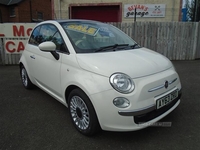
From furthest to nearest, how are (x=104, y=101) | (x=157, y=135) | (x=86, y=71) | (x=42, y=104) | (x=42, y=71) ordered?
(x=42, y=104) → (x=42, y=71) → (x=157, y=135) → (x=86, y=71) → (x=104, y=101)

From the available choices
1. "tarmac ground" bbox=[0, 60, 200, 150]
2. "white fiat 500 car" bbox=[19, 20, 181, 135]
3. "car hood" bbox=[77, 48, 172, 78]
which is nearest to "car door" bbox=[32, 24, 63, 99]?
A: "white fiat 500 car" bbox=[19, 20, 181, 135]

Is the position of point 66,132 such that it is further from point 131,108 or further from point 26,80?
point 26,80

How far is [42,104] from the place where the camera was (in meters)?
3.55

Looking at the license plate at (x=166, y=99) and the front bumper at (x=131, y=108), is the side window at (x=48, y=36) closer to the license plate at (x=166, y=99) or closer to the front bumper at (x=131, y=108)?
the front bumper at (x=131, y=108)

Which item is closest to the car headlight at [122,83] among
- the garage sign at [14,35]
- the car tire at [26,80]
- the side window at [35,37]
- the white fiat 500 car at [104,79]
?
the white fiat 500 car at [104,79]

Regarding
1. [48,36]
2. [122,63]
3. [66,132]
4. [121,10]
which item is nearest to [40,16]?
[121,10]

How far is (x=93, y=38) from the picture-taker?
288 cm

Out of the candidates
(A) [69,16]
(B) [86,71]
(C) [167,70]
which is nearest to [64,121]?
(B) [86,71]

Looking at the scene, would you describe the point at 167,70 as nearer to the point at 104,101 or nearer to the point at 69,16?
the point at 104,101

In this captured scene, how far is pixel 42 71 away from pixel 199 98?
3153 mm

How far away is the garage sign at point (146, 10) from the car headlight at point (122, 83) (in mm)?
9738

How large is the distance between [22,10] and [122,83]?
19.7 meters

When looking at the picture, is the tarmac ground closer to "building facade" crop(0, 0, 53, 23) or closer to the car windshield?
the car windshield

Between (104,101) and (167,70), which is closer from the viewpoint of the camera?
(104,101)
